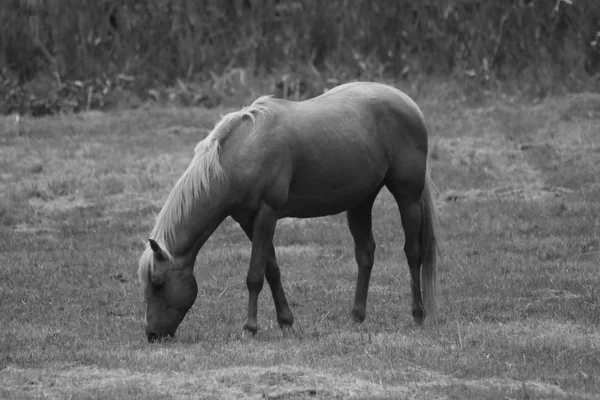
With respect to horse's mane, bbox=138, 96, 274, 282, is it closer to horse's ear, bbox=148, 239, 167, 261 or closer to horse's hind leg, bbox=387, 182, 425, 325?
horse's ear, bbox=148, 239, 167, 261

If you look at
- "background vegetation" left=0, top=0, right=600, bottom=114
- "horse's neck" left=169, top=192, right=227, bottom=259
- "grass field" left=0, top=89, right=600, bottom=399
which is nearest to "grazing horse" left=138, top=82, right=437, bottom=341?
"horse's neck" left=169, top=192, right=227, bottom=259

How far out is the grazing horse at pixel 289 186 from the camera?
297 inches

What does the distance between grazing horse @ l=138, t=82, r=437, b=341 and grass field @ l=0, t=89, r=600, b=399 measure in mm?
341

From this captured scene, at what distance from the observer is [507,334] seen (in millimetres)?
7465

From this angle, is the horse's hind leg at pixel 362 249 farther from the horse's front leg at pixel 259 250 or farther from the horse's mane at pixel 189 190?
the horse's mane at pixel 189 190

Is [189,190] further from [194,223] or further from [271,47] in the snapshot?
[271,47]

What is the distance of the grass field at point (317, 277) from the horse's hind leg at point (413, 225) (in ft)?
0.63

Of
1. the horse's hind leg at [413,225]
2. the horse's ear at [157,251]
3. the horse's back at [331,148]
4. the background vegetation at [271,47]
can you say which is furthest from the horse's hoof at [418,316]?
the background vegetation at [271,47]

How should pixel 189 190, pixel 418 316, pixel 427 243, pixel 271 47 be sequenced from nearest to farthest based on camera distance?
pixel 189 190 < pixel 418 316 < pixel 427 243 < pixel 271 47

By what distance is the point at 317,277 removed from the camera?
1009cm

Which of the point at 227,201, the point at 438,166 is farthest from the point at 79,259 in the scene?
the point at 438,166

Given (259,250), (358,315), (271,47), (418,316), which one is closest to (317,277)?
(358,315)

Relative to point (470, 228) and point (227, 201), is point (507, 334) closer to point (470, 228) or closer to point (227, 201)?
point (227, 201)

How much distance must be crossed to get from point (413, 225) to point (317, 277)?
1.93 metres
